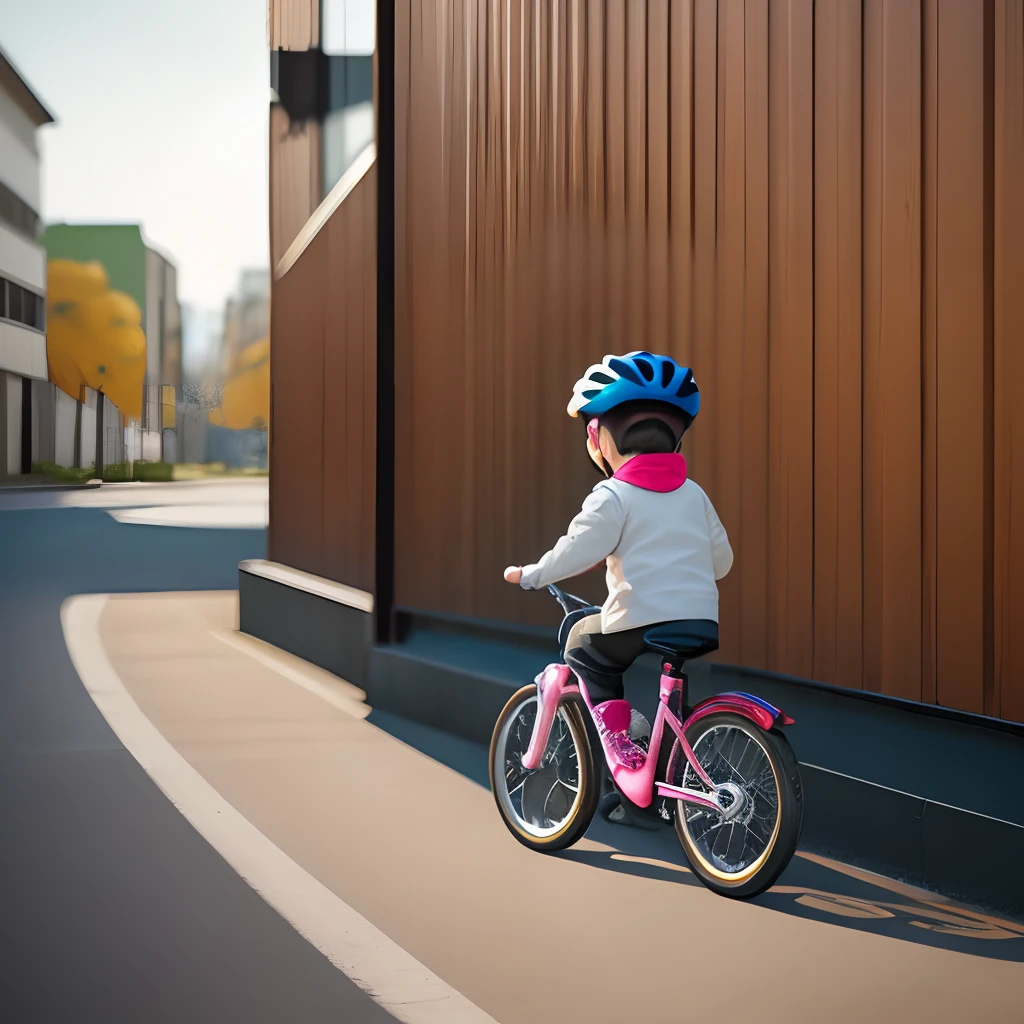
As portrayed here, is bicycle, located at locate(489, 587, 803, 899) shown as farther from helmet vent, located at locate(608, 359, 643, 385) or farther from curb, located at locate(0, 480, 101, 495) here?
curb, located at locate(0, 480, 101, 495)

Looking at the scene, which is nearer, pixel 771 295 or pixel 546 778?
pixel 546 778

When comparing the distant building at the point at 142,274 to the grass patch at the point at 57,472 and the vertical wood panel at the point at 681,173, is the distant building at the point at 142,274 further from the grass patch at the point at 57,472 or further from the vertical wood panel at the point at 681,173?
the vertical wood panel at the point at 681,173

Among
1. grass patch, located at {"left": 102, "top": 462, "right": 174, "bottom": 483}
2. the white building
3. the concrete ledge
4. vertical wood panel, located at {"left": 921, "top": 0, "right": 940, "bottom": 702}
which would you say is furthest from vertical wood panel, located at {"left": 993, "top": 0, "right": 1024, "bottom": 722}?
grass patch, located at {"left": 102, "top": 462, "right": 174, "bottom": 483}

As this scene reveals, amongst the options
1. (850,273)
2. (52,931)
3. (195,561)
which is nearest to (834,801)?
(850,273)

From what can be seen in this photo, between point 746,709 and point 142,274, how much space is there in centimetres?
7566

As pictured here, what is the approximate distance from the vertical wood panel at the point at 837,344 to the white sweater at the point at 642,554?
0.96 m

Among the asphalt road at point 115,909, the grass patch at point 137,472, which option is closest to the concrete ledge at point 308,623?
the asphalt road at point 115,909

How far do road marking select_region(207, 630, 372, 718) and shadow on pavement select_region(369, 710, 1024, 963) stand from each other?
292 cm

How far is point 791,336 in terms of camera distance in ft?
18.3

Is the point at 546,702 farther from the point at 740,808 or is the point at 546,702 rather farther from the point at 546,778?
the point at 740,808

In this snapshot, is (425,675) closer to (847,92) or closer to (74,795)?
(74,795)

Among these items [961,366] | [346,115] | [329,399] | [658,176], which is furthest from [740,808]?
[346,115]

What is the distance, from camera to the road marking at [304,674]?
26.4 feet

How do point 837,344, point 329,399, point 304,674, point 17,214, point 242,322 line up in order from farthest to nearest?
point 242,322 → point 17,214 → point 329,399 → point 304,674 → point 837,344
